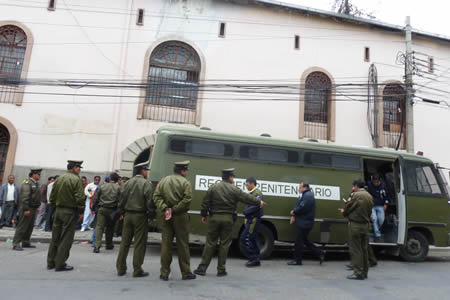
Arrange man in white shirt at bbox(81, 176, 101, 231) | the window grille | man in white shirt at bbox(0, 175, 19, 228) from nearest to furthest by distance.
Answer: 1. man in white shirt at bbox(0, 175, 19, 228)
2. man in white shirt at bbox(81, 176, 101, 231)
3. the window grille

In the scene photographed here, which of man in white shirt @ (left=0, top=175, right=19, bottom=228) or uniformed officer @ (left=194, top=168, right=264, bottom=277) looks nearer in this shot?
uniformed officer @ (left=194, top=168, right=264, bottom=277)

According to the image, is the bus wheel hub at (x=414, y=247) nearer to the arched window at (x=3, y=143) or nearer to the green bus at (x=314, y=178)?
the green bus at (x=314, y=178)

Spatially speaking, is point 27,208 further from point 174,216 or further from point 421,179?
point 421,179

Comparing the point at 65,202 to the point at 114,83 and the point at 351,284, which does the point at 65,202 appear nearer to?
the point at 351,284

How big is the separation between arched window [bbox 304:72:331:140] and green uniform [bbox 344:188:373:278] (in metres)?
8.62

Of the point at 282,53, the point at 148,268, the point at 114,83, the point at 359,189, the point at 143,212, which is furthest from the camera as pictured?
the point at 282,53

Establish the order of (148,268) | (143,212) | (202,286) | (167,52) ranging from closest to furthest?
(202,286)
(143,212)
(148,268)
(167,52)

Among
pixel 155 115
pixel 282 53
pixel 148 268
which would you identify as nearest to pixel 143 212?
pixel 148 268

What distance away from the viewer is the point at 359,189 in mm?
6301

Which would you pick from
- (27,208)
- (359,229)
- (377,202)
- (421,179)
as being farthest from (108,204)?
(421,179)

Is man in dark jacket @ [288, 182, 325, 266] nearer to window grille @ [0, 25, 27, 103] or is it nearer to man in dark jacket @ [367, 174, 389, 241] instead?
man in dark jacket @ [367, 174, 389, 241]

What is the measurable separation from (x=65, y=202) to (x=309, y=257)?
5.70m

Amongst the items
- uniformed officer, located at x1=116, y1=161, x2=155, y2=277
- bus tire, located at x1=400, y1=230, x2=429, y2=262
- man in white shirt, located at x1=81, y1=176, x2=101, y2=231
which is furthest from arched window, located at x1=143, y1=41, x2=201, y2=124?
bus tire, located at x1=400, y1=230, x2=429, y2=262

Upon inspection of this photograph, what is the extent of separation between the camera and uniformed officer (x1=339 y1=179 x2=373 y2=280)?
5.86 m
